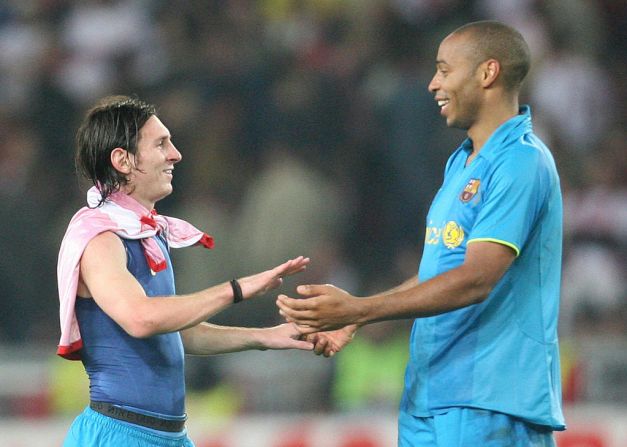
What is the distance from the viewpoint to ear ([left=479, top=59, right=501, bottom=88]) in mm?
4281

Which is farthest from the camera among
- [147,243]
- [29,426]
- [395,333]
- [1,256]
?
[1,256]

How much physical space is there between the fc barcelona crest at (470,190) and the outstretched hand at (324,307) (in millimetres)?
541

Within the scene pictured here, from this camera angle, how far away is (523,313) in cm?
416

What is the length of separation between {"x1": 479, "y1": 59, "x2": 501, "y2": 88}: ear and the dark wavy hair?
118cm

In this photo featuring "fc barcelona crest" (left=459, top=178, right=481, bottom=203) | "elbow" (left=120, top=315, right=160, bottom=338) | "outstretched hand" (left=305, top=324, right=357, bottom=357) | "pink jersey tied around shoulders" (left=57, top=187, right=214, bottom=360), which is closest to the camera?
"elbow" (left=120, top=315, right=160, bottom=338)

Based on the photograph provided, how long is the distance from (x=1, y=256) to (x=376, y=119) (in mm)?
2835

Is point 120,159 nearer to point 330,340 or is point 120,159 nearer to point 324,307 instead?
point 324,307

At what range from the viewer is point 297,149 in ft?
29.3

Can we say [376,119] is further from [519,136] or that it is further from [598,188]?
[519,136]

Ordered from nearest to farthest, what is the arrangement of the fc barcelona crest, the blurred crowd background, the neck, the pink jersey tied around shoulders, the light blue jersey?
1. the pink jersey tied around shoulders
2. the light blue jersey
3. the fc barcelona crest
4. the neck
5. the blurred crowd background

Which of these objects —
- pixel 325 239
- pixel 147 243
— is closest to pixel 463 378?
pixel 147 243

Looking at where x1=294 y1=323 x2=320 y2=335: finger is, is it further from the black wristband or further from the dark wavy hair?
the dark wavy hair

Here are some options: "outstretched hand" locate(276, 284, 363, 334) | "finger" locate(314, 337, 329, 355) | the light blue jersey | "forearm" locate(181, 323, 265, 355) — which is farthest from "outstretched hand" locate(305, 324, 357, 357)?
"outstretched hand" locate(276, 284, 363, 334)

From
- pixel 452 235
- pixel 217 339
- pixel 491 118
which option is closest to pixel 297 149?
pixel 217 339
